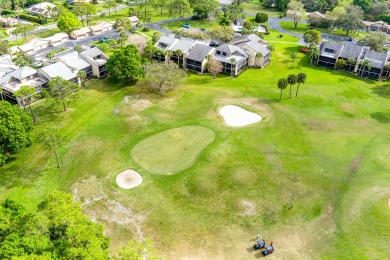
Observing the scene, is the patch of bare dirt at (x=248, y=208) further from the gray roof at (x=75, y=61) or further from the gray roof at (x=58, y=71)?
the gray roof at (x=75, y=61)

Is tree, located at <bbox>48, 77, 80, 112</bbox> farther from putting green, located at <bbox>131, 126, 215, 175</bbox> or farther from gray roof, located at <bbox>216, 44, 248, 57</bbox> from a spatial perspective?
gray roof, located at <bbox>216, 44, 248, 57</bbox>

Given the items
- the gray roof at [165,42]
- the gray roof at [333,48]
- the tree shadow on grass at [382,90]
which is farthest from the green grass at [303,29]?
the gray roof at [165,42]

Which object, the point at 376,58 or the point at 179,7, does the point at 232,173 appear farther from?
the point at 179,7

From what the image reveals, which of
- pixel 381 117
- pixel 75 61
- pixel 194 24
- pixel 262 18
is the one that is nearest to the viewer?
pixel 381 117

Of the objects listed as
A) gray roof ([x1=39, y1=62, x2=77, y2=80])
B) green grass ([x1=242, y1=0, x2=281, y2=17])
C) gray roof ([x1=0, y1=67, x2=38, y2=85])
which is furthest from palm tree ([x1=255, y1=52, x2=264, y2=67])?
green grass ([x1=242, y1=0, x2=281, y2=17])

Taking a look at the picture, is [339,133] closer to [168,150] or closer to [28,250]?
[168,150]

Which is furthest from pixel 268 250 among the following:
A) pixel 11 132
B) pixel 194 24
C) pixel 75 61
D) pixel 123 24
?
pixel 194 24

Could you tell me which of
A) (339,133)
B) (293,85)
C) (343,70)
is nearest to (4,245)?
(339,133)
